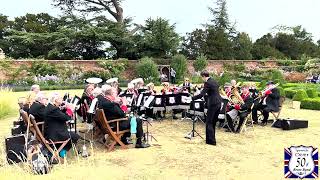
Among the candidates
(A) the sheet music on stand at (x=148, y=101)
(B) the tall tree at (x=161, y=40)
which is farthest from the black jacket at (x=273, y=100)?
(B) the tall tree at (x=161, y=40)

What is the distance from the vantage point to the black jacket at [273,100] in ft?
36.0

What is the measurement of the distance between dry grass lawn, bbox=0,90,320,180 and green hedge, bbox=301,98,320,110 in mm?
4608

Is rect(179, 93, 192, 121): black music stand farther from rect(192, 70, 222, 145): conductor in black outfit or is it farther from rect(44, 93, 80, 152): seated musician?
rect(44, 93, 80, 152): seated musician

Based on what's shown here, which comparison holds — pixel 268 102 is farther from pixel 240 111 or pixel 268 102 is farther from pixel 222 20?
pixel 222 20

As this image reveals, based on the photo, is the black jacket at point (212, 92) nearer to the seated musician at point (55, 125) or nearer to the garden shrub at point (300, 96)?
the seated musician at point (55, 125)

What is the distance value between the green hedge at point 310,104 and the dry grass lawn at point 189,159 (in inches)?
181

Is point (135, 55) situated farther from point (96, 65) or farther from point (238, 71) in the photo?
point (238, 71)

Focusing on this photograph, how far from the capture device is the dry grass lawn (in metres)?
6.32

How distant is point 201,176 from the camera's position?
6402mm

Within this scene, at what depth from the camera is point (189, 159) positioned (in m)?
7.44

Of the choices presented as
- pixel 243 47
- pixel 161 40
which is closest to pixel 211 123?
pixel 161 40

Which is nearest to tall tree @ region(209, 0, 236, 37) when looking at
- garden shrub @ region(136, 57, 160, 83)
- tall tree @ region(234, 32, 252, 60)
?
tall tree @ region(234, 32, 252, 60)

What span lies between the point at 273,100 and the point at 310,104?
4.48 meters

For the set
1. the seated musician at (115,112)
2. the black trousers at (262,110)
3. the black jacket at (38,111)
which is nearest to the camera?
the black jacket at (38,111)
